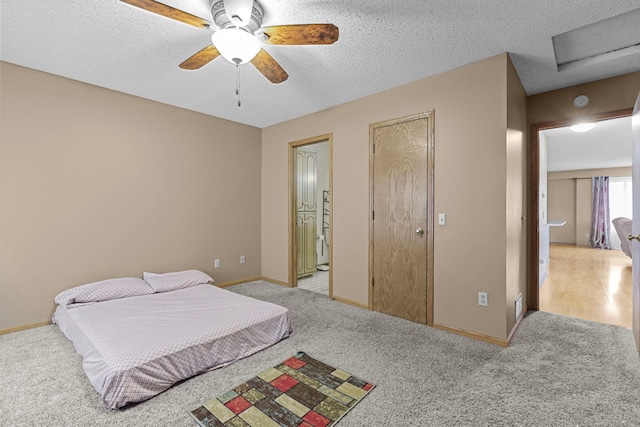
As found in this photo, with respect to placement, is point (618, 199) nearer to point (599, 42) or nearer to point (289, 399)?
point (599, 42)

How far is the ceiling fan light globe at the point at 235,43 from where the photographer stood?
174 cm

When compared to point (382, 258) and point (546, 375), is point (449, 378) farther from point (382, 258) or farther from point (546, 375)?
point (382, 258)

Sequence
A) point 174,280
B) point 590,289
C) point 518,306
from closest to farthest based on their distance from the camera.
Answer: point 518,306 → point 174,280 → point 590,289

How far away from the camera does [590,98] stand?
9.78 feet

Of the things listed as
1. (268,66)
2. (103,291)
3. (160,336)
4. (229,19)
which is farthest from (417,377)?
(103,291)

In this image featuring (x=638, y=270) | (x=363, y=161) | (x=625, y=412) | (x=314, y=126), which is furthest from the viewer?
(x=314, y=126)

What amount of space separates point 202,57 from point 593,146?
7.36 m

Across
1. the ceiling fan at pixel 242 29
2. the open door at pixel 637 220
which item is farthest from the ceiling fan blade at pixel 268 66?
the open door at pixel 637 220

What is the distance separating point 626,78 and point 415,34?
2.28 metres

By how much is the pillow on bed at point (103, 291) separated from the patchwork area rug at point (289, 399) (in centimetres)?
177

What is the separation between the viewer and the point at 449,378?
6.45 feet

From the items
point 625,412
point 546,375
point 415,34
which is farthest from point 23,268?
point 625,412

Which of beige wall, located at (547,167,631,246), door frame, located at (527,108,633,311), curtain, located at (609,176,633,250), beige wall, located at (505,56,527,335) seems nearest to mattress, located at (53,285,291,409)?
beige wall, located at (505,56,527,335)

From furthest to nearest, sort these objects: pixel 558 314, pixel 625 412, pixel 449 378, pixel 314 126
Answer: pixel 314 126 < pixel 558 314 < pixel 449 378 < pixel 625 412
